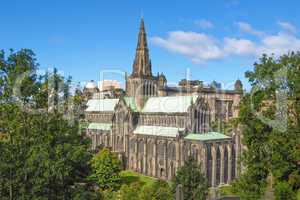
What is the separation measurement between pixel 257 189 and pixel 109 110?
6839 centimetres

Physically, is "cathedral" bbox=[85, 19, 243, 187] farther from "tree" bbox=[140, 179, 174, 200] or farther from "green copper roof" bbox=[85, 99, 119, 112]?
"tree" bbox=[140, 179, 174, 200]

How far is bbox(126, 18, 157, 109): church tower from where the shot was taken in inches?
3108

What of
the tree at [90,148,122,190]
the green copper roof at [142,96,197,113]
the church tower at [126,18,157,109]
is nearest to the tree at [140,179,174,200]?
the tree at [90,148,122,190]

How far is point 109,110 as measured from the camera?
92.3 metres

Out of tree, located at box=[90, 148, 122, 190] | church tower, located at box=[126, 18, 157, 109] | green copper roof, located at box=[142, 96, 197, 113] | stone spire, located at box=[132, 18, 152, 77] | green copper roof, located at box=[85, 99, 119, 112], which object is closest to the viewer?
tree, located at box=[90, 148, 122, 190]

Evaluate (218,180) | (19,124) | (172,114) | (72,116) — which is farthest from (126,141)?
(19,124)

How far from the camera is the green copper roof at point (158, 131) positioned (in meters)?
65.3

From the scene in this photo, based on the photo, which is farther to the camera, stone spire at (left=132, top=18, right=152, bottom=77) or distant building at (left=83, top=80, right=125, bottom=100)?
distant building at (left=83, top=80, right=125, bottom=100)

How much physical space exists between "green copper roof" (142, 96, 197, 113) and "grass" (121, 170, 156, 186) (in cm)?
1384

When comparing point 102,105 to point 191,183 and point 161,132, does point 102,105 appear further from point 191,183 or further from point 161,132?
point 191,183

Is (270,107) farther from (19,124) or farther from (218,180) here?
(218,180)

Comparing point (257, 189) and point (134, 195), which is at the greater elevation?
point (257, 189)

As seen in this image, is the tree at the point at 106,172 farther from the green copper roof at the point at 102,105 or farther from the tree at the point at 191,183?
the green copper roof at the point at 102,105

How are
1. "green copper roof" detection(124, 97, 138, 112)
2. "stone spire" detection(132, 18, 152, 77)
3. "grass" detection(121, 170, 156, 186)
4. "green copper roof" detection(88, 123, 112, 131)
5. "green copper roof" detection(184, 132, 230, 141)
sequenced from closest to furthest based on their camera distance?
"green copper roof" detection(184, 132, 230, 141) < "grass" detection(121, 170, 156, 186) < "stone spire" detection(132, 18, 152, 77) < "green copper roof" detection(124, 97, 138, 112) < "green copper roof" detection(88, 123, 112, 131)
